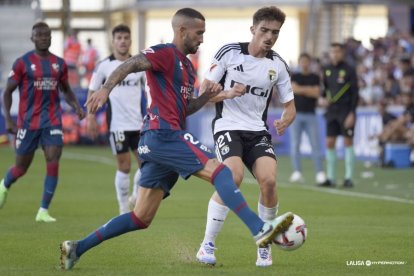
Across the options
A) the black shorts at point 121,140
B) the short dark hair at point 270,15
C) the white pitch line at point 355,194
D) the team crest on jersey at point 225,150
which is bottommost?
the white pitch line at point 355,194

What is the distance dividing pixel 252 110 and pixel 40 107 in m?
4.44

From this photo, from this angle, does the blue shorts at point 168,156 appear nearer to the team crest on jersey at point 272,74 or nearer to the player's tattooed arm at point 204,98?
the player's tattooed arm at point 204,98

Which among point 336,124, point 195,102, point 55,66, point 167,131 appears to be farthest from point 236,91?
point 336,124

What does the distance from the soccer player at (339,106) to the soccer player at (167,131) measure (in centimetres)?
1087

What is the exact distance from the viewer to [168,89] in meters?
9.50

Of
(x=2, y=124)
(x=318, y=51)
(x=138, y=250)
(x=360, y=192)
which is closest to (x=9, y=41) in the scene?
(x=2, y=124)

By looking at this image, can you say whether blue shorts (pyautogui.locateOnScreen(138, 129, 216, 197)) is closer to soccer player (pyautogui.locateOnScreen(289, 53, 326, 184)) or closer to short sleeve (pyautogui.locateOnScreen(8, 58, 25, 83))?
short sleeve (pyautogui.locateOnScreen(8, 58, 25, 83))

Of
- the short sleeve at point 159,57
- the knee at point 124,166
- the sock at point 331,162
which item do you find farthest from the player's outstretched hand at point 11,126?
the sock at point 331,162

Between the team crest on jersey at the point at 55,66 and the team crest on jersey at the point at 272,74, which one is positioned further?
the team crest on jersey at the point at 55,66

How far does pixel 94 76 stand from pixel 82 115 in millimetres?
783

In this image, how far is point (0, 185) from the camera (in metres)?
14.6

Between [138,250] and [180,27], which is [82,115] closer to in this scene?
[138,250]

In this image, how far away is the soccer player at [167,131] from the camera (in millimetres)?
9289

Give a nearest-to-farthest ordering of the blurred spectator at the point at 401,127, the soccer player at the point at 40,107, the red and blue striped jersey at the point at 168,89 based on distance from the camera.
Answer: the red and blue striped jersey at the point at 168,89 → the soccer player at the point at 40,107 → the blurred spectator at the point at 401,127
